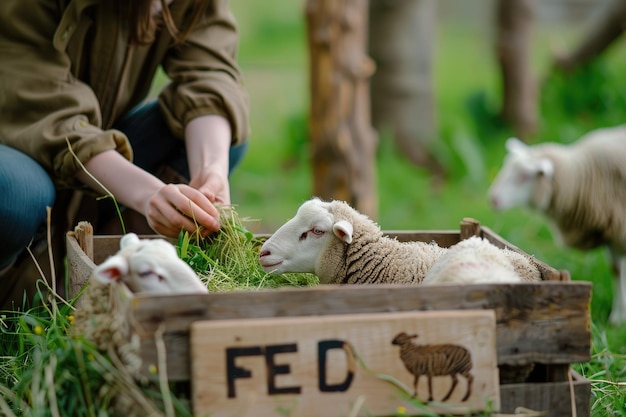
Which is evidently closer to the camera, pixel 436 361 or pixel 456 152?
pixel 436 361

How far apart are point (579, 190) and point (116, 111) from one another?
259 centimetres

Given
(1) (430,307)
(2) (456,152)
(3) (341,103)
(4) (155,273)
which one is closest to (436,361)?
(1) (430,307)

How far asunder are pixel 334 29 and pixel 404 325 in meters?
4.09

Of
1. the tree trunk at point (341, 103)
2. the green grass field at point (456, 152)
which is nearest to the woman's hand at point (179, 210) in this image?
the green grass field at point (456, 152)

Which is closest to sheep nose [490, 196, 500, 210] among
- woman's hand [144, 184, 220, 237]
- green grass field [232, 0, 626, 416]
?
green grass field [232, 0, 626, 416]

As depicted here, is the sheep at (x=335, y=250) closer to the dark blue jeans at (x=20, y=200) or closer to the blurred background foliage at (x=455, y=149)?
the dark blue jeans at (x=20, y=200)

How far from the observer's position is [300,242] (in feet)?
8.32

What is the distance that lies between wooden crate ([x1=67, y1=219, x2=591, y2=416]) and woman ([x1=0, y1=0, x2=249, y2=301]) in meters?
0.72

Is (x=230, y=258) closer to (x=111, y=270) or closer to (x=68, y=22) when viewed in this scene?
(x=111, y=270)

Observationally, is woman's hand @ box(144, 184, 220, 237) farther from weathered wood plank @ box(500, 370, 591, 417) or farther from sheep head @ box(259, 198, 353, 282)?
weathered wood plank @ box(500, 370, 591, 417)

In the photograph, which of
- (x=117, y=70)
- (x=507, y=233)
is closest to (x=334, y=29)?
(x=507, y=233)

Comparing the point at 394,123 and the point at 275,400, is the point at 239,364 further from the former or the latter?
the point at 394,123

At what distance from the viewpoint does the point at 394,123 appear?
7.81 metres

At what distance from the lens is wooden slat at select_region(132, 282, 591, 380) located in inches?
71.1
